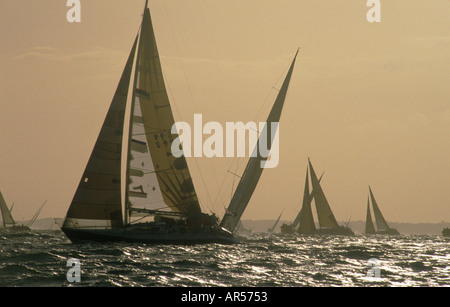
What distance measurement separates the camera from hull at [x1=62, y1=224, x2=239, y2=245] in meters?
41.6

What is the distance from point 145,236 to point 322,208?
2728 inches

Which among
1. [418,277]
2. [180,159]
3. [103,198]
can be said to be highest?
[180,159]

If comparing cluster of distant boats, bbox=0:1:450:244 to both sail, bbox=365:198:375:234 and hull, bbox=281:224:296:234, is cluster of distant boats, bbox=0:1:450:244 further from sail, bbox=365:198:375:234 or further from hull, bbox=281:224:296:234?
sail, bbox=365:198:375:234

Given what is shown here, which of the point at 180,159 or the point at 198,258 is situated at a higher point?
the point at 180,159

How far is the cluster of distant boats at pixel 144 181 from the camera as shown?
41.3m

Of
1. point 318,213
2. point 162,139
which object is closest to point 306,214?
point 318,213

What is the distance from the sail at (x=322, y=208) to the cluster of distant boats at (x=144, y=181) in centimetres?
5549

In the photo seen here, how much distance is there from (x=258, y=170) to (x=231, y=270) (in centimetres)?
2396

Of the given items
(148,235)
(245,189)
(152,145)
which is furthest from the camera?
(245,189)

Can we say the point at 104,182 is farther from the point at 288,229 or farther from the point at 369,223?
the point at 369,223

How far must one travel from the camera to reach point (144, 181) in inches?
1768
